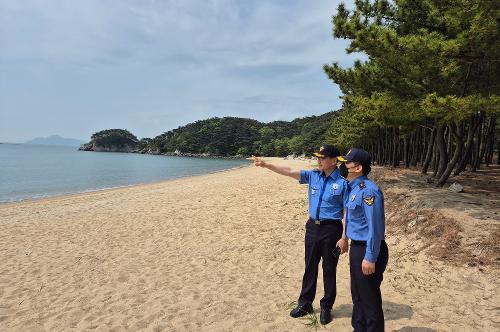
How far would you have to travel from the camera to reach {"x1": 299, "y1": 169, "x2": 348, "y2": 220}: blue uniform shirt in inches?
159

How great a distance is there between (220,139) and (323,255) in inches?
5617

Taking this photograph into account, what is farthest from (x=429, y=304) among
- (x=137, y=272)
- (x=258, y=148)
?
(x=258, y=148)

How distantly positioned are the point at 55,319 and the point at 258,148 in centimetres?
12648

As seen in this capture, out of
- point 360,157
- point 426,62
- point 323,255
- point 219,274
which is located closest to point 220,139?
point 426,62

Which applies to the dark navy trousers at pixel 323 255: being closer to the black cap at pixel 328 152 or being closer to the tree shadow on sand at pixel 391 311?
the tree shadow on sand at pixel 391 311

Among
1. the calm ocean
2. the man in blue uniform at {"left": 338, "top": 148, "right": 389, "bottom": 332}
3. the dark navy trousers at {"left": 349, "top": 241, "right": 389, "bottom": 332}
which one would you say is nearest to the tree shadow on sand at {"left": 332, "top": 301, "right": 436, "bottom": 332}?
the man in blue uniform at {"left": 338, "top": 148, "right": 389, "bottom": 332}

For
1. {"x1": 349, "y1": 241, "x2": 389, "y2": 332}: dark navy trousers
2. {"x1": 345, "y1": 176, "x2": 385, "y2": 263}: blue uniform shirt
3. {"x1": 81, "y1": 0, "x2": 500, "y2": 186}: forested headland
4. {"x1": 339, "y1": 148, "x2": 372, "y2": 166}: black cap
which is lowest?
{"x1": 349, "y1": 241, "x2": 389, "y2": 332}: dark navy trousers

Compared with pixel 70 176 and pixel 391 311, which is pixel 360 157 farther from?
pixel 70 176

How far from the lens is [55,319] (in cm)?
496

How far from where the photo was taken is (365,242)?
3318 millimetres

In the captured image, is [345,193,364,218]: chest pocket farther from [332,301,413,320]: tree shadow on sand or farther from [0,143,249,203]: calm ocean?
[0,143,249,203]: calm ocean

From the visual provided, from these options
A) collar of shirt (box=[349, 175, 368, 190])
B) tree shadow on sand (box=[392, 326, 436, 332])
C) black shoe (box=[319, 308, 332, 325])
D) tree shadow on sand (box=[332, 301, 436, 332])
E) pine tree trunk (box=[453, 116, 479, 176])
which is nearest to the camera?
collar of shirt (box=[349, 175, 368, 190])

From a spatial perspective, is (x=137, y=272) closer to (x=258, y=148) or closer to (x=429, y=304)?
(x=429, y=304)

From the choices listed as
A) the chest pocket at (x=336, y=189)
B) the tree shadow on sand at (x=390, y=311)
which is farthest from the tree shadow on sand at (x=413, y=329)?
the chest pocket at (x=336, y=189)
